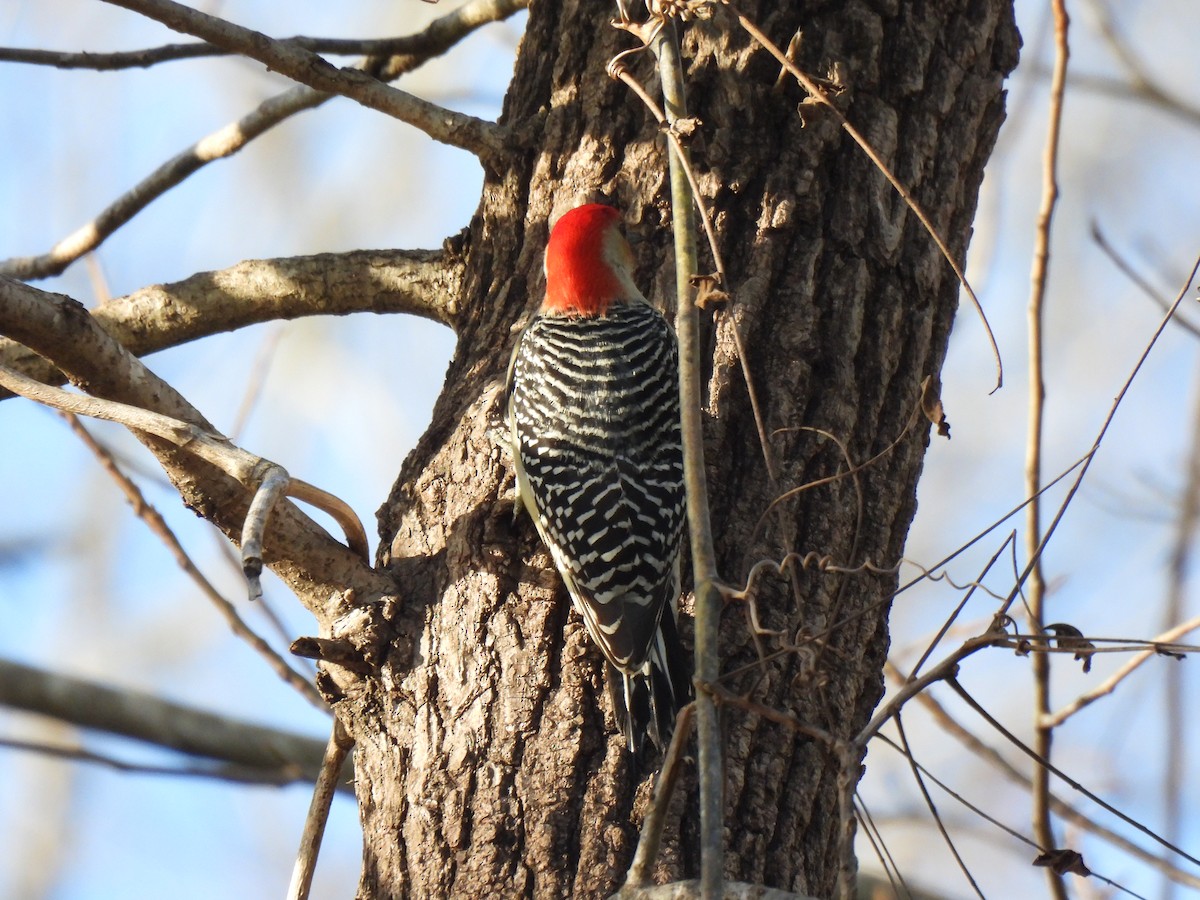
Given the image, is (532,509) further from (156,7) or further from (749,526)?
(156,7)

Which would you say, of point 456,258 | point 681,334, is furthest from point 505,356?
point 681,334

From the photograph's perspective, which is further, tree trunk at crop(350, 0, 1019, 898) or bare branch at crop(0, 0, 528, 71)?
bare branch at crop(0, 0, 528, 71)

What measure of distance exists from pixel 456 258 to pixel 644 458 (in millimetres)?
896

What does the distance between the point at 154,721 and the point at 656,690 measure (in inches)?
94.0

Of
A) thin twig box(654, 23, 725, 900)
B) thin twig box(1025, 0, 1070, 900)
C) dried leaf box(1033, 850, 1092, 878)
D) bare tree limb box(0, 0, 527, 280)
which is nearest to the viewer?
thin twig box(654, 23, 725, 900)

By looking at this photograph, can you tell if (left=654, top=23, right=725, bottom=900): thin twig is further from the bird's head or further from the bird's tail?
the bird's head

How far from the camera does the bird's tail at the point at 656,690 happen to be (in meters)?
3.16

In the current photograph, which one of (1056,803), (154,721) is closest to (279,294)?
(154,721)

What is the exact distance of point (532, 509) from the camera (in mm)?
3678

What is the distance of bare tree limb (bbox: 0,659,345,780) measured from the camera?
477cm

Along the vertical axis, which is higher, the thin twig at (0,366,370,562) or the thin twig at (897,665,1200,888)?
the thin twig at (0,366,370,562)

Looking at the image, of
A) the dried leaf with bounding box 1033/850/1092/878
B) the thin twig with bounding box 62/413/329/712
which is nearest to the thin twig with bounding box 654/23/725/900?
the dried leaf with bounding box 1033/850/1092/878

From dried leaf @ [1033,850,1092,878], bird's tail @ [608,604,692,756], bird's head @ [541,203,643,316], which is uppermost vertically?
bird's head @ [541,203,643,316]

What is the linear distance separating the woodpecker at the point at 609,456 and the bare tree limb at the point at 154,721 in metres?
1.72
